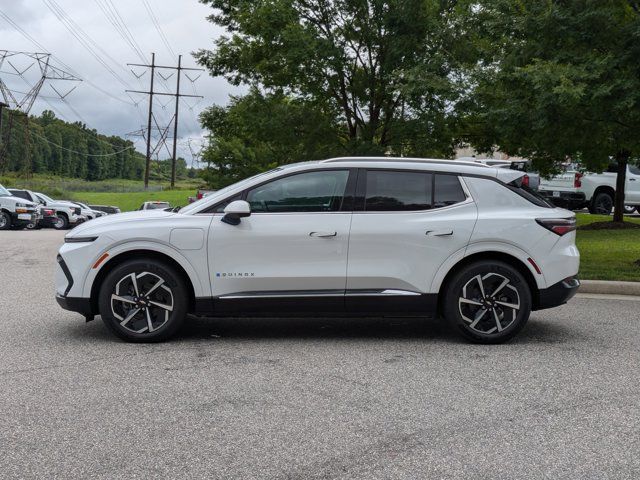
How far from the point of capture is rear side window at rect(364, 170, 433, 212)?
6.60m

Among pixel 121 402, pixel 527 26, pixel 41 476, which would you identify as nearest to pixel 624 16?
pixel 527 26

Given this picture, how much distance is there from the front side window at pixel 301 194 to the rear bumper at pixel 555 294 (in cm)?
201

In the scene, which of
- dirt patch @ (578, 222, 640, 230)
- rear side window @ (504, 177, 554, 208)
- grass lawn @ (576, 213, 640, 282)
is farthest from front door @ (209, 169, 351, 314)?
dirt patch @ (578, 222, 640, 230)

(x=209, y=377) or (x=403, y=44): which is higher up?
(x=403, y=44)

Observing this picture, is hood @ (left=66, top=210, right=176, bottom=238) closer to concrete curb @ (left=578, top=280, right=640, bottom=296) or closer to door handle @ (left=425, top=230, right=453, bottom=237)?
door handle @ (left=425, top=230, right=453, bottom=237)

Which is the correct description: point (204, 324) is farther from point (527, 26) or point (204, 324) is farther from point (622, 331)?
point (527, 26)

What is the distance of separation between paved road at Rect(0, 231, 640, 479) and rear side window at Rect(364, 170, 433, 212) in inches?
49.7

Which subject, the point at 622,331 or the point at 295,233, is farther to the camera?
the point at 622,331

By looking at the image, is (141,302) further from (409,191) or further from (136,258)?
(409,191)

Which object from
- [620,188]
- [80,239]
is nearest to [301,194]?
[80,239]

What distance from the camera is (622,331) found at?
23.9ft

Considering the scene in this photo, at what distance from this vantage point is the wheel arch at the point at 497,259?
6578 millimetres

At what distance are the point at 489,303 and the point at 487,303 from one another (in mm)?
18

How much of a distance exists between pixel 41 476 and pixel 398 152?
16309 millimetres
